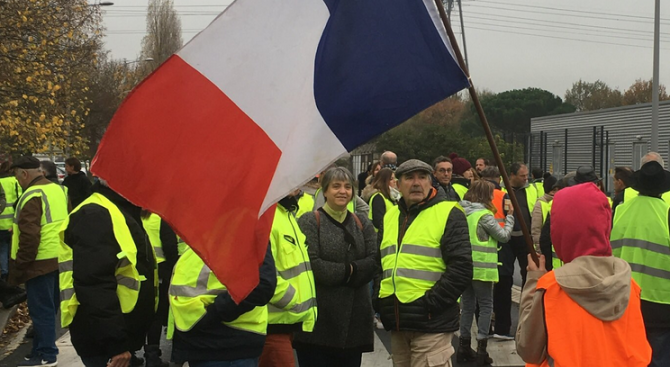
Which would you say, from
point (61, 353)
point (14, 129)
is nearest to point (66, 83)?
point (14, 129)

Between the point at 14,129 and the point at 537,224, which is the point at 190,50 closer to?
the point at 537,224

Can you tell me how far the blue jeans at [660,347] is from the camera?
550 centimetres

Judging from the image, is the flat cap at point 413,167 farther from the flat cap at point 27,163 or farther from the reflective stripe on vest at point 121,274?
the flat cap at point 27,163

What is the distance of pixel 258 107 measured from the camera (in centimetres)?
328

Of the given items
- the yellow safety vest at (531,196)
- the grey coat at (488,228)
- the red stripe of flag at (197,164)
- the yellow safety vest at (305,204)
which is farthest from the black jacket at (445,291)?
the yellow safety vest at (531,196)

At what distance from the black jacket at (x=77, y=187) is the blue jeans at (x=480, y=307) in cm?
690

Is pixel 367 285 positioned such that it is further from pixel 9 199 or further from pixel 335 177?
pixel 9 199

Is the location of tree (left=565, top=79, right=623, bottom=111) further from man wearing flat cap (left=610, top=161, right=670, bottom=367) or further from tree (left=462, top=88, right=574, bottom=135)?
man wearing flat cap (left=610, top=161, right=670, bottom=367)

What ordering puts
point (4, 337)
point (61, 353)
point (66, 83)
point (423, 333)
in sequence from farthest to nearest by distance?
point (66, 83) < point (4, 337) < point (61, 353) < point (423, 333)

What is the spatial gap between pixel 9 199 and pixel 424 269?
8.93 meters

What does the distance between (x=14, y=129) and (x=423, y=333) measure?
9.61 metres

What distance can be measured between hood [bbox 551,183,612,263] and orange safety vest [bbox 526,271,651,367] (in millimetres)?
172

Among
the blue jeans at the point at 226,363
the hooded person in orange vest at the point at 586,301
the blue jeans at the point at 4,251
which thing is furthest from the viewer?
the blue jeans at the point at 4,251

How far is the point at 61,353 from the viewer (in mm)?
7957
